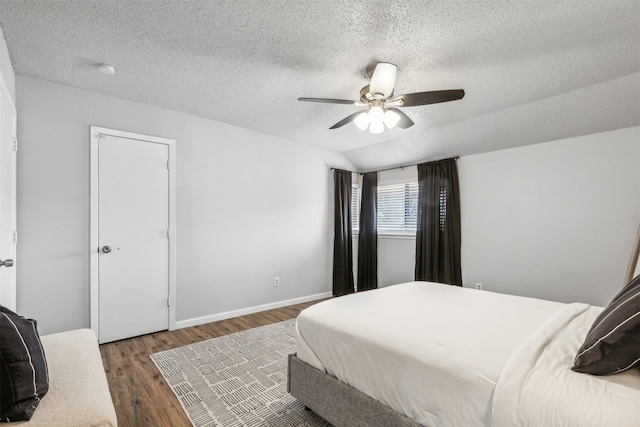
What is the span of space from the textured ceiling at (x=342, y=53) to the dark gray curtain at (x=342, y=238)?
1697 millimetres

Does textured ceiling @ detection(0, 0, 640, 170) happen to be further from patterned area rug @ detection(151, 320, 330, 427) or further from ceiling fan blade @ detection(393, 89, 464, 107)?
patterned area rug @ detection(151, 320, 330, 427)

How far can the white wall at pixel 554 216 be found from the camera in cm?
296

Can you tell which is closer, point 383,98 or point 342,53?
point 342,53

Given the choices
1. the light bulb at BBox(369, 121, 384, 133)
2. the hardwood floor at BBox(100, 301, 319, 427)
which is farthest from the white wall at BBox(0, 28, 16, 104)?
the light bulb at BBox(369, 121, 384, 133)

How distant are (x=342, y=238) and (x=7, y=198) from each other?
385cm

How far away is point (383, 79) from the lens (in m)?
2.14

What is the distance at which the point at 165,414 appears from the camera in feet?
6.16

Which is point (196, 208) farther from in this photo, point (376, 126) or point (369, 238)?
point (369, 238)

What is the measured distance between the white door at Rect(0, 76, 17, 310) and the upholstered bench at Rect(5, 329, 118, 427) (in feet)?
2.77

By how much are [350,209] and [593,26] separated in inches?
140

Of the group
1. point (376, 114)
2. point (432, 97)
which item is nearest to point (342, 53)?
point (376, 114)

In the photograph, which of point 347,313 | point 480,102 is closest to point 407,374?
point 347,313

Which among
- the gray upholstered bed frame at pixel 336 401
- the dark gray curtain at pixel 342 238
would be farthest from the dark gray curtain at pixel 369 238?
the gray upholstered bed frame at pixel 336 401

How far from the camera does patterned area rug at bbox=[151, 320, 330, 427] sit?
1.86 m
